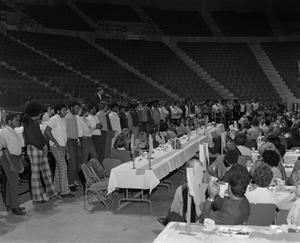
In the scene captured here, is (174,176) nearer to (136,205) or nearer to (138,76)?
(136,205)

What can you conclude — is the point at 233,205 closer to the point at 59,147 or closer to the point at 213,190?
the point at 213,190

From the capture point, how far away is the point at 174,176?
1151cm

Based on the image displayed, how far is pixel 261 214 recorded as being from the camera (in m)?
5.16

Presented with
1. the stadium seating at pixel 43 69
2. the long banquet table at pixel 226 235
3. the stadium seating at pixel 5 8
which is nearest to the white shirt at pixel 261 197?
the long banquet table at pixel 226 235

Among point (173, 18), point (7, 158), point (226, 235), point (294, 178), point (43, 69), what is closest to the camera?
point (226, 235)

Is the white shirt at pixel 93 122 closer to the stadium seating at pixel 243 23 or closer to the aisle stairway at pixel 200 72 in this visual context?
the aisle stairway at pixel 200 72

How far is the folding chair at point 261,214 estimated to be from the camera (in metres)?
5.12

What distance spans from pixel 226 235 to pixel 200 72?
25.2 meters

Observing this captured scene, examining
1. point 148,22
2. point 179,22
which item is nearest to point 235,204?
point 148,22

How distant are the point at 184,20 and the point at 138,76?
29.1 ft

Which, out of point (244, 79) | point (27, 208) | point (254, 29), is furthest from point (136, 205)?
point (254, 29)

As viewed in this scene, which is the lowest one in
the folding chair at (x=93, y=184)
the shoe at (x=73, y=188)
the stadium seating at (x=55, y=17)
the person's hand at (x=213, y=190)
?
the shoe at (x=73, y=188)

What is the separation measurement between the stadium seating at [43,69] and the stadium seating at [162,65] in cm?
509

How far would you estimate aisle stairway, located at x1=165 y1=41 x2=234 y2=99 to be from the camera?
1078 inches
